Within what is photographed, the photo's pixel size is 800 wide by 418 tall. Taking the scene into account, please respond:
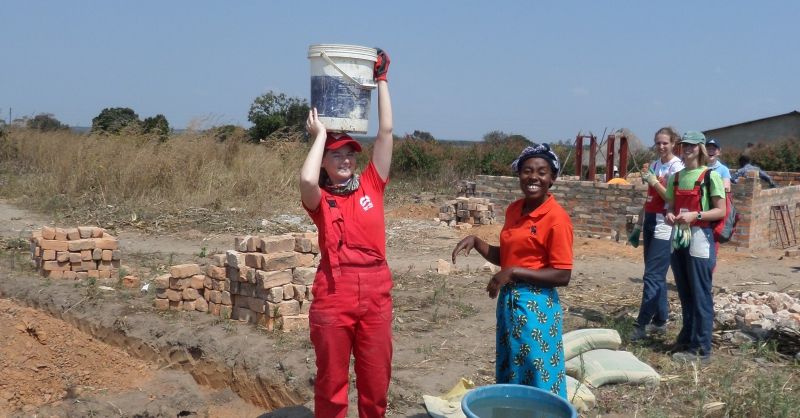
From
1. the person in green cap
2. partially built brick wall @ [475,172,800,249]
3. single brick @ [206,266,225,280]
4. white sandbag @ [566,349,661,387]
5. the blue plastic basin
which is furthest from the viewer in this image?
partially built brick wall @ [475,172,800,249]

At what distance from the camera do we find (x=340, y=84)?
10.9 ft

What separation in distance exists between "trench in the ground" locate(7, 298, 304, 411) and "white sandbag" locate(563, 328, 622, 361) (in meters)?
1.82

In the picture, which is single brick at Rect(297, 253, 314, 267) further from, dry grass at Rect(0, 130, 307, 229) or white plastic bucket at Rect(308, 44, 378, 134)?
dry grass at Rect(0, 130, 307, 229)

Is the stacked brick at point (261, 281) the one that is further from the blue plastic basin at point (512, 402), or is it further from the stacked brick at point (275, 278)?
the blue plastic basin at point (512, 402)

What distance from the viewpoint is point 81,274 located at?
7.59 m

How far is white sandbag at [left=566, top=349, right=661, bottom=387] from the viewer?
14.6 ft

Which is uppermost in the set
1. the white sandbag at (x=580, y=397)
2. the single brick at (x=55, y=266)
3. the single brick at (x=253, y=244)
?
the single brick at (x=253, y=244)

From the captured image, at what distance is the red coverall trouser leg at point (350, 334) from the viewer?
3.12 m

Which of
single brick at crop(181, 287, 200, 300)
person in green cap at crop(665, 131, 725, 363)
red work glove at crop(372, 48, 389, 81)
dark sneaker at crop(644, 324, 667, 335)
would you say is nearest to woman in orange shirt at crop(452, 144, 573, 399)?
red work glove at crop(372, 48, 389, 81)

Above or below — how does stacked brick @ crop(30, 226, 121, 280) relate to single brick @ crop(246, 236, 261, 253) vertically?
below

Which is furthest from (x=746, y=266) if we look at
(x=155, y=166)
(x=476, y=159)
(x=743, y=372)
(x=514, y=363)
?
(x=476, y=159)

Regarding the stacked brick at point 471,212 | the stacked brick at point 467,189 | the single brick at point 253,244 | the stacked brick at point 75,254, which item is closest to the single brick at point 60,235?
the stacked brick at point 75,254

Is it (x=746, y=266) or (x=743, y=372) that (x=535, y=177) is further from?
(x=746, y=266)

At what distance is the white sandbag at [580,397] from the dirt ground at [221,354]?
7 centimetres
